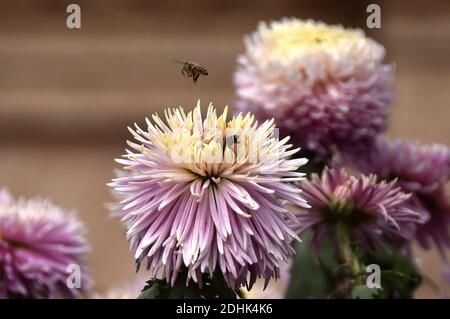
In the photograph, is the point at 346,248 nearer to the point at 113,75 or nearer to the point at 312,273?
the point at 312,273

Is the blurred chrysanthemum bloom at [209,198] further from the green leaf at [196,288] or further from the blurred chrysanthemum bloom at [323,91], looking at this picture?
the blurred chrysanthemum bloom at [323,91]

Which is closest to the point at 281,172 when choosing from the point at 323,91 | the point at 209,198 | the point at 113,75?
the point at 209,198

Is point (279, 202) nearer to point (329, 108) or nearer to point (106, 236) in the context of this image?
point (329, 108)

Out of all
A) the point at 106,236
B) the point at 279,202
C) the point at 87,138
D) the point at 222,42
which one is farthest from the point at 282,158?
the point at 87,138

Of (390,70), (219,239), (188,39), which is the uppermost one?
(188,39)

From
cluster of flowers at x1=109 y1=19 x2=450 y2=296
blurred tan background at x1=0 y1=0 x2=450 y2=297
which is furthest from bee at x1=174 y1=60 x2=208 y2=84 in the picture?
blurred tan background at x1=0 y1=0 x2=450 y2=297

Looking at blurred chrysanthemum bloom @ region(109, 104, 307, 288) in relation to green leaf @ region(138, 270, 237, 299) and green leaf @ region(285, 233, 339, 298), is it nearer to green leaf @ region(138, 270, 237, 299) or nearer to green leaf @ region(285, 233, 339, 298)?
green leaf @ region(138, 270, 237, 299)

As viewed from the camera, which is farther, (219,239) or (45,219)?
A: (45,219)
